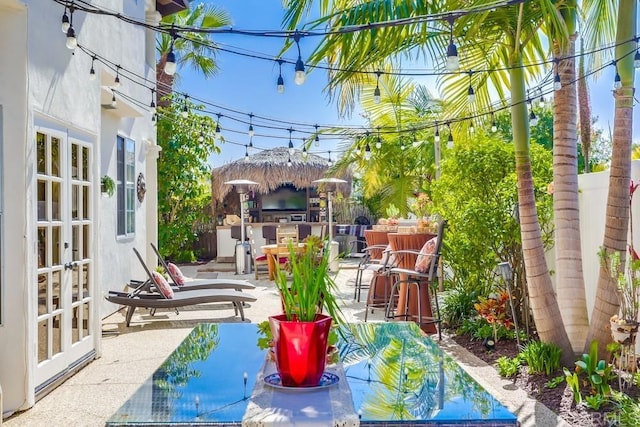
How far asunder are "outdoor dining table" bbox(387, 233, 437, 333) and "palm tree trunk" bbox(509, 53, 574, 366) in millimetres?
1907

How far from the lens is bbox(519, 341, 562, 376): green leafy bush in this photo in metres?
4.52

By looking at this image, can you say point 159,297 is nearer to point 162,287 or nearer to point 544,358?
point 162,287

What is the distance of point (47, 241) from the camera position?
468 centimetres

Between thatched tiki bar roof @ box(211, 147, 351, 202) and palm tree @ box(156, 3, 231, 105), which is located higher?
palm tree @ box(156, 3, 231, 105)

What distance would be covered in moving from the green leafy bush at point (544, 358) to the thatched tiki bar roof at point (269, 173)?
13930 millimetres

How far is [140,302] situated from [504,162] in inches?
176

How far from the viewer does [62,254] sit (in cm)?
497

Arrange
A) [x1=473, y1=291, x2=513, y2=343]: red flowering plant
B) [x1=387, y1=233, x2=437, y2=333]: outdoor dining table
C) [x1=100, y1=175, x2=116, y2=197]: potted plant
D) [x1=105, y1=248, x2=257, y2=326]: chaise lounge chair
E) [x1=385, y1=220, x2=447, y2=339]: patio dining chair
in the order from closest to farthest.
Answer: [x1=473, y1=291, x2=513, y2=343]: red flowering plant, [x1=385, y1=220, x2=447, y2=339]: patio dining chair, [x1=387, y1=233, x2=437, y2=333]: outdoor dining table, [x1=105, y1=248, x2=257, y2=326]: chaise lounge chair, [x1=100, y1=175, x2=116, y2=197]: potted plant

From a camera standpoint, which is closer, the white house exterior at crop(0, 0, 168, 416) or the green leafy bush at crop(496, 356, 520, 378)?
the white house exterior at crop(0, 0, 168, 416)

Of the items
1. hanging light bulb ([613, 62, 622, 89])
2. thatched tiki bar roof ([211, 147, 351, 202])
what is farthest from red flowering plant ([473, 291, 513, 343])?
thatched tiki bar roof ([211, 147, 351, 202])

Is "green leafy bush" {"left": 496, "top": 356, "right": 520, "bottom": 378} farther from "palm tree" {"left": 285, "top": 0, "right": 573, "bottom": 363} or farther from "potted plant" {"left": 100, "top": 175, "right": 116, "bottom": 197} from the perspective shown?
"potted plant" {"left": 100, "top": 175, "right": 116, "bottom": 197}

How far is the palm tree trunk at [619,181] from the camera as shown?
4281mm

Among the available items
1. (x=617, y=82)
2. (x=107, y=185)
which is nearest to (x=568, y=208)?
(x=617, y=82)

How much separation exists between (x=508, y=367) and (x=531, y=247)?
0.99 meters
